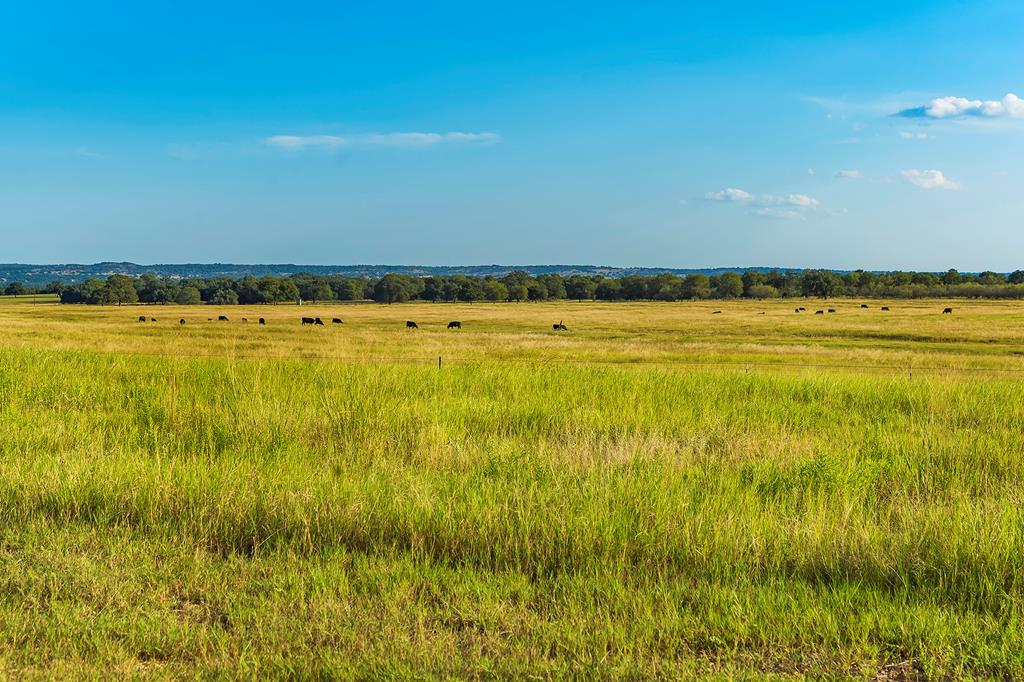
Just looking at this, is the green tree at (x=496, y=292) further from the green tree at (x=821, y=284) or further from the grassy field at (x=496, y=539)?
the grassy field at (x=496, y=539)

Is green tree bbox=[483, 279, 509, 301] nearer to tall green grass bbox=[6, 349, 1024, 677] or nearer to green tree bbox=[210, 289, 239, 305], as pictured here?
green tree bbox=[210, 289, 239, 305]

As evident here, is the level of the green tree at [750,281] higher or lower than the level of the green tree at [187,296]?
higher

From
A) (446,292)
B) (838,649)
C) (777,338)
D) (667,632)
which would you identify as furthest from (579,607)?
(446,292)

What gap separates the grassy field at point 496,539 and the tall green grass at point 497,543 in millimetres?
23

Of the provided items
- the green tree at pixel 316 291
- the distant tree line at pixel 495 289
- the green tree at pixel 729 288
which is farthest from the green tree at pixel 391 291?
the green tree at pixel 729 288

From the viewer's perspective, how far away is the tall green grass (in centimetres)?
413

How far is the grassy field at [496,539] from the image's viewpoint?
4.12 m

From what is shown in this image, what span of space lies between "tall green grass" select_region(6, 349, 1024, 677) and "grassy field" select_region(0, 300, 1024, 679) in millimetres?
23

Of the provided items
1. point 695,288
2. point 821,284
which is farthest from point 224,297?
point 821,284

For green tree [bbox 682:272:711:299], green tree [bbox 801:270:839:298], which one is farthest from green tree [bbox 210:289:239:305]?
green tree [bbox 801:270:839:298]

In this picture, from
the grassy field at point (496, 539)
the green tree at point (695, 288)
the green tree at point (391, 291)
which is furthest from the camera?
the green tree at point (695, 288)

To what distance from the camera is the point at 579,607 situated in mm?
4559

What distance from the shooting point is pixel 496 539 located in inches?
222

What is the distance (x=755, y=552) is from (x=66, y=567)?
493cm
